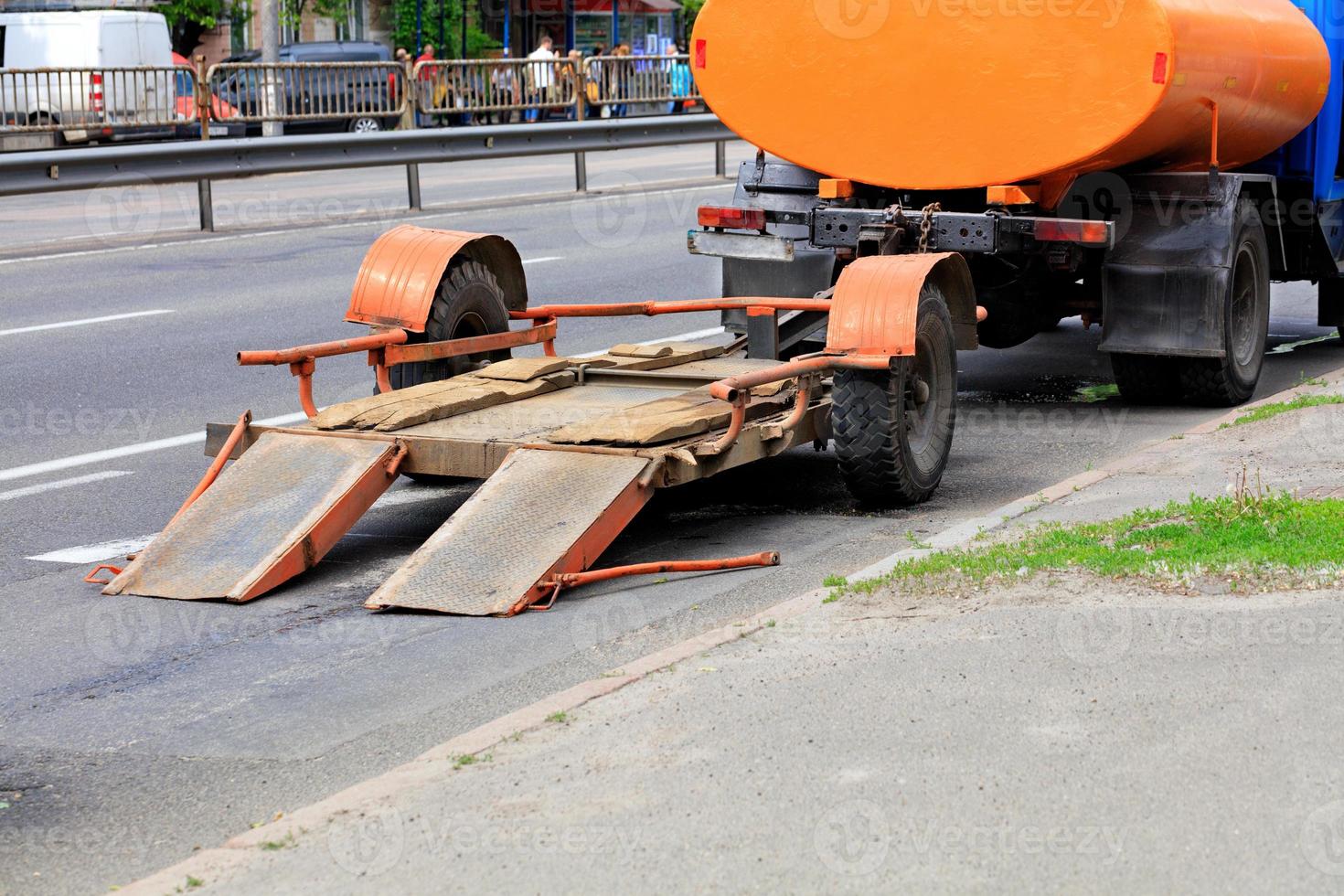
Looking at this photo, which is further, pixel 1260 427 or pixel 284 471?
pixel 1260 427

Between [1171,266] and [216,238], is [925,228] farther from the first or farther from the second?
[216,238]

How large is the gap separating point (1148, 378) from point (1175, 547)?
394cm

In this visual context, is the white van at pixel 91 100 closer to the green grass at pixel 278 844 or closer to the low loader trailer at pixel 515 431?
the low loader trailer at pixel 515 431

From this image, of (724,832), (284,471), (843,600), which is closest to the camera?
(724,832)

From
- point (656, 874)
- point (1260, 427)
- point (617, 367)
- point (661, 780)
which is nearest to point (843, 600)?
point (661, 780)

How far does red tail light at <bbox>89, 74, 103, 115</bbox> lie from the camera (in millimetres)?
19342

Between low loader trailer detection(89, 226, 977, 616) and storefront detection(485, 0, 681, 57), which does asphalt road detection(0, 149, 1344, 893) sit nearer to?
low loader trailer detection(89, 226, 977, 616)

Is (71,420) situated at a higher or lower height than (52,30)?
lower

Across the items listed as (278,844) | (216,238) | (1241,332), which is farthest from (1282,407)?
(216,238)

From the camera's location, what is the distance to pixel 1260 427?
28.4 ft

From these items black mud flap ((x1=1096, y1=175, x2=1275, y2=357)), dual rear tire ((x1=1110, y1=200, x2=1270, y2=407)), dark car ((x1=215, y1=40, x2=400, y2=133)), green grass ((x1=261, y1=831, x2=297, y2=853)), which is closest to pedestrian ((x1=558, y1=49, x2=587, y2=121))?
dark car ((x1=215, y1=40, x2=400, y2=133))

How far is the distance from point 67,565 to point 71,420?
3.00m

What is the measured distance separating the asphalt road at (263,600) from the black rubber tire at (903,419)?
162 millimetres

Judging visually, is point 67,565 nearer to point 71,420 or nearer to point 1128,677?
point 71,420
